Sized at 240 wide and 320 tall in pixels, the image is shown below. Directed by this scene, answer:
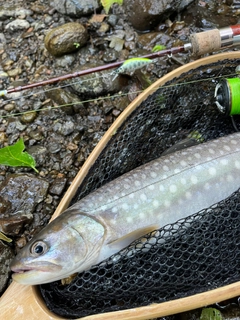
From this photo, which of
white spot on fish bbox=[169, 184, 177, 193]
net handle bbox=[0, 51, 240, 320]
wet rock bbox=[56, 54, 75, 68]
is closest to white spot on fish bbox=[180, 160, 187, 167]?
white spot on fish bbox=[169, 184, 177, 193]

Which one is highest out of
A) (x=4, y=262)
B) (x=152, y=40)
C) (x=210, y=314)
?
(x=152, y=40)

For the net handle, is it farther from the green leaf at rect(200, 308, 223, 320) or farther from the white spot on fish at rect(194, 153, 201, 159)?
the white spot on fish at rect(194, 153, 201, 159)

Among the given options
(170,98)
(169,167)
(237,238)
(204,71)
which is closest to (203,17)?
(204,71)

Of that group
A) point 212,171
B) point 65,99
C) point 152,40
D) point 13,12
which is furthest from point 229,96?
point 13,12

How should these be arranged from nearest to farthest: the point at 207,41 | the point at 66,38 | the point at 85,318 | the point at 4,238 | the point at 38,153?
the point at 85,318, the point at 207,41, the point at 4,238, the point at 38,153, the point at 66,38

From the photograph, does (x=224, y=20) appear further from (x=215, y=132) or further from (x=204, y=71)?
(x=215, y=132)

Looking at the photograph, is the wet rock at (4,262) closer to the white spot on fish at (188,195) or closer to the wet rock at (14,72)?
the white spot on fish at (188,195)

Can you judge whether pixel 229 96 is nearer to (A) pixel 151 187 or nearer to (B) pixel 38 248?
(A) pixel 151 187
